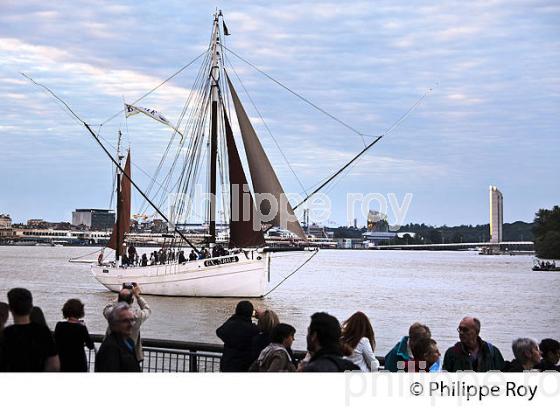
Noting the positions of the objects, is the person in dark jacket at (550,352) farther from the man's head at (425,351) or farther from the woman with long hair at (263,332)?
the woman with long hair at (263,332)

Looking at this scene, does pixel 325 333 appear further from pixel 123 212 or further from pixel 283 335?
pixel 123 212

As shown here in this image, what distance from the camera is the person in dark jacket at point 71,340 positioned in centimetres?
555

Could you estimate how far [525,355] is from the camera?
211 inches

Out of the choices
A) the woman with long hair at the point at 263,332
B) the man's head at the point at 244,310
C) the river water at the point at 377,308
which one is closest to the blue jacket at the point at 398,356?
the woman with long hair at the point at 263,332

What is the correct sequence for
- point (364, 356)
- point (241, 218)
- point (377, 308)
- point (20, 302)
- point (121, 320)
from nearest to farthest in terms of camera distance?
point (20, 302), point (121, 320), point (364, 356), point (377, 308), point (241, 218)

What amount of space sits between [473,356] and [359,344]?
776 mm

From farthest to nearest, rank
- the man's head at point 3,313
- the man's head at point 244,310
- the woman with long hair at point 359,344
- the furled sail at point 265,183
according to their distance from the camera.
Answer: the furled sail at point 265,183, the man's head at point 244,310, the woman with long hair at point 359,344, the man's head at point 3,313

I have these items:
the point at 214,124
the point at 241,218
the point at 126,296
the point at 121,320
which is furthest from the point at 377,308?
the point at 121,320

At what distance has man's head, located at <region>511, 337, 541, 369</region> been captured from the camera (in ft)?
17.5

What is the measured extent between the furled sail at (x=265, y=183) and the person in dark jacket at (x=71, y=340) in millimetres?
26862

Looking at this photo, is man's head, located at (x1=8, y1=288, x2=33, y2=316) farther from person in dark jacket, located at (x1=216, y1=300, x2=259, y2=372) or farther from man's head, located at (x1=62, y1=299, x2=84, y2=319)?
person in dark jacket, located at (x1=216, y1=300, x2=259, y2=372)

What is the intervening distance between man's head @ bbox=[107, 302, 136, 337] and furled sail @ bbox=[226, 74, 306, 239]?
27.4m

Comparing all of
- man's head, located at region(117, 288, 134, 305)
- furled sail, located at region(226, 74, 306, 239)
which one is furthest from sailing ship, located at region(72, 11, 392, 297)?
man's head, located at region(117, 288, 134, 305)
